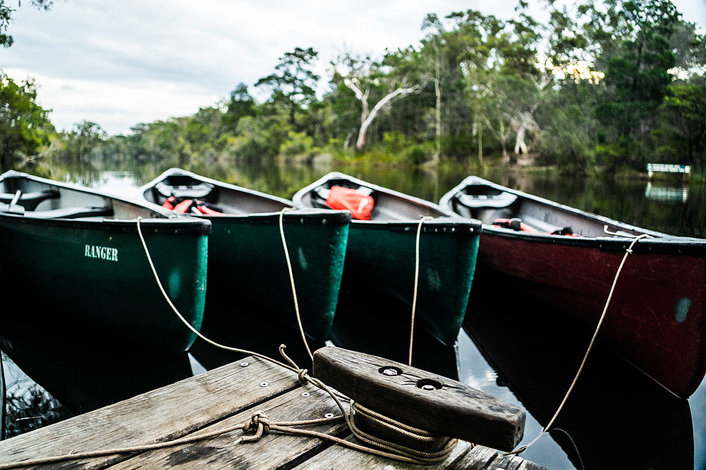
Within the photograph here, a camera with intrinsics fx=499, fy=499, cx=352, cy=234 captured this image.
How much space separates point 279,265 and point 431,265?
1.15 m

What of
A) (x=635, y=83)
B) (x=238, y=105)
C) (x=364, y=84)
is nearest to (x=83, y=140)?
(x=238, y=105)

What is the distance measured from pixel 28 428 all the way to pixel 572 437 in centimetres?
275

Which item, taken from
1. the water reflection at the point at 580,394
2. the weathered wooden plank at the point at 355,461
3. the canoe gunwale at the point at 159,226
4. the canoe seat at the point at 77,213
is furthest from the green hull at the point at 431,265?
the canoe seat at the point at 77,213

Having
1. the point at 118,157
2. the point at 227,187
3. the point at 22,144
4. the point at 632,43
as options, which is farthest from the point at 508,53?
the point at 118,157

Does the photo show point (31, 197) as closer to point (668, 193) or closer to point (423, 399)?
point (423, 399)

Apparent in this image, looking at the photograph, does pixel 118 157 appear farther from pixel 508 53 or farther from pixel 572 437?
pixel 572 437

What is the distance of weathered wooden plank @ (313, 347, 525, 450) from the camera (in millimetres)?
1144

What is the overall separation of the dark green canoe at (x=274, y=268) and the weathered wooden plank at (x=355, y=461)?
2.20m

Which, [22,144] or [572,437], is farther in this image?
[22,144]

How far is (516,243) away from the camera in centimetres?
449

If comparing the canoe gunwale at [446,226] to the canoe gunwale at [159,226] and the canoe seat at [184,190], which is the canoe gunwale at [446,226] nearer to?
the canoe gunwale at [159,226]

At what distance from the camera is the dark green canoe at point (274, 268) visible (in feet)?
11.5

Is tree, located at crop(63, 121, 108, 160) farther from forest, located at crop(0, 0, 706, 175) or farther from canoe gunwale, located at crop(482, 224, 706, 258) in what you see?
canoe gunwale, located at crop(482, 224, 706, 258)

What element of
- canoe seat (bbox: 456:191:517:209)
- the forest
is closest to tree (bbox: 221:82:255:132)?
the forest
